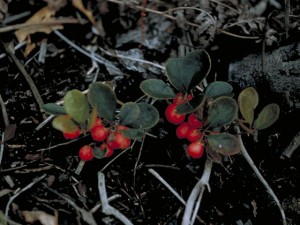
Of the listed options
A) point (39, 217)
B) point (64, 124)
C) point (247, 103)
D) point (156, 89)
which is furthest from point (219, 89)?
point (39, 217)

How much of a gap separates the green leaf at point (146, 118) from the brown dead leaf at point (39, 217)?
449 mm

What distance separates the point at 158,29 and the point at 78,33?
16.2 inches

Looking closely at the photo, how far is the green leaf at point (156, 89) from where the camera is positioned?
141cm

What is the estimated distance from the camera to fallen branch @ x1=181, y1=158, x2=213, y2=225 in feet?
4.47

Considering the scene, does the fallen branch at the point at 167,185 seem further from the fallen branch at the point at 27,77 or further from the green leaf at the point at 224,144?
the fallen branch at the point at 27,77

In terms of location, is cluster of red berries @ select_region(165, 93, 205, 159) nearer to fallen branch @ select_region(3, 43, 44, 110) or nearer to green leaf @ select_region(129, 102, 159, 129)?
green leaf @ select_region(129, 102, 159, 129)

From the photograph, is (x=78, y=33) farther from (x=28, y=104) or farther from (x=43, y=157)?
(x=43, y=157)

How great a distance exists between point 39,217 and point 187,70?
2.45ft

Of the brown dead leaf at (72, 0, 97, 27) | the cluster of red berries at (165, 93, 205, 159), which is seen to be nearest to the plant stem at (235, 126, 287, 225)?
the cluster of red berries at (165, 93, 205, 159)

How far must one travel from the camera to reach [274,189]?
1.50 meters

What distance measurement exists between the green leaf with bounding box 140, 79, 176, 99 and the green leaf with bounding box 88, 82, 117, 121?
14 centimetres

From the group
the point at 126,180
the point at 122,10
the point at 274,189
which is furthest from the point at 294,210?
the point at 122,10

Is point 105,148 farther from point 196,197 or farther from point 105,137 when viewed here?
point 196,197

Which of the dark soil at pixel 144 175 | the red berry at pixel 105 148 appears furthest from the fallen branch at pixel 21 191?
the red berry at pixel 105 148
